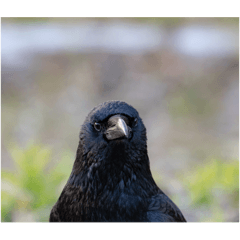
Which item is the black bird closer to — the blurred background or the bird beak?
the bird beak

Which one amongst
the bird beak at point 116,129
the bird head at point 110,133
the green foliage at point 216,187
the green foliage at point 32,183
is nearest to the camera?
the bird beak at point 116,129

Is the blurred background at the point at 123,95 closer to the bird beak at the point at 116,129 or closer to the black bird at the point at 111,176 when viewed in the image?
the black bird at the point at 111,176

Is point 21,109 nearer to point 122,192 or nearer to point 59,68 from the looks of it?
point 59,68

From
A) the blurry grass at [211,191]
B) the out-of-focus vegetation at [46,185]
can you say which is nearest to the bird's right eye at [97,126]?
the out-of-focus vegetation at [46,185]

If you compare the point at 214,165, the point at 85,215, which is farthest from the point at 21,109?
the point at 214,165

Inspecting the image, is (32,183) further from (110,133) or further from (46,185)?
(110,133)

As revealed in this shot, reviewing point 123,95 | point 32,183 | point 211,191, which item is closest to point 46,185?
point 32,183
